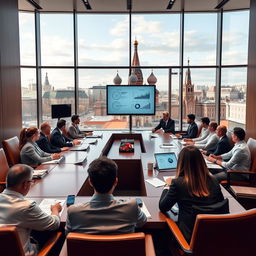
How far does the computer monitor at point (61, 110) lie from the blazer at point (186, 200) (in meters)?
5.71

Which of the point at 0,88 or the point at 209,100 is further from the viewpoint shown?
the point at 209,100

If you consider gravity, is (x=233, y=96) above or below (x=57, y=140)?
above

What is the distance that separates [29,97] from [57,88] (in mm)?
803

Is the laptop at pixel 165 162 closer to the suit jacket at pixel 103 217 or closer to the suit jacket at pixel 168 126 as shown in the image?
the suit jacket at pixel 103 217

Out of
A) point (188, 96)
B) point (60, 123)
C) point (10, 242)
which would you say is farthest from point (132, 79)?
point (10, 242)

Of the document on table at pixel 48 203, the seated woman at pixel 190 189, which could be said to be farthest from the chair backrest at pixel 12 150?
the seated woman at pixel 190 189

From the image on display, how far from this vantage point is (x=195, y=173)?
2.09m

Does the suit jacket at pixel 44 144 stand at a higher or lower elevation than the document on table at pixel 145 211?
higher

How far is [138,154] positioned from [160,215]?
2.73 metres

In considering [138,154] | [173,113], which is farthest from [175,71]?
[138,154]

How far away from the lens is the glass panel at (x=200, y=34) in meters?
8.08

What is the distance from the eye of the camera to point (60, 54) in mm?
8125

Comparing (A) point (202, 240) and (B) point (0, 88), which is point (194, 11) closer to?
(B) point (0, 88)

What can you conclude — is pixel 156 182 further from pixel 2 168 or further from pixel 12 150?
pixel 12 150
